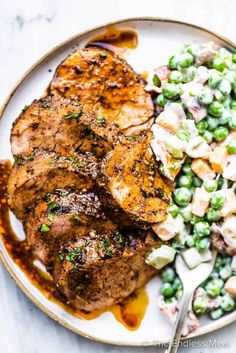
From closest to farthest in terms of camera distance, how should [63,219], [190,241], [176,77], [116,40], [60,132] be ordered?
[63,219] < [60,132] < [190,241] < [176,77] < [116,40]

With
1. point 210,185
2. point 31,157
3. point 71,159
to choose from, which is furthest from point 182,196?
point 31,157

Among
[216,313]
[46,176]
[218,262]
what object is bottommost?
[216,313]

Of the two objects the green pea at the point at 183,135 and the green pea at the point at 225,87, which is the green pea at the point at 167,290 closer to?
the green pea at the point at 183,135

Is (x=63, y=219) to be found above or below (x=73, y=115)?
below

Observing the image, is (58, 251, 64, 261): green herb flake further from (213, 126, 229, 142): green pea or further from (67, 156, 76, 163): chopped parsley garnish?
(213, 126, 229, 142): green pea

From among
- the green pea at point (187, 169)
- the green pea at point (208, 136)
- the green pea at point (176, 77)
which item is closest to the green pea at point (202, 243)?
the green pea at point (187, 169)

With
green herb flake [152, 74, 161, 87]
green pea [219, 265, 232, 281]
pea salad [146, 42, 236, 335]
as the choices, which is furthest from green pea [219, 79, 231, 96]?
green pea [219, 265, 232, 281]

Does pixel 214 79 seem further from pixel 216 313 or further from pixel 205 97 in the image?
pixel 216 313

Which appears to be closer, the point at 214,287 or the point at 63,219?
the point at 63,219
